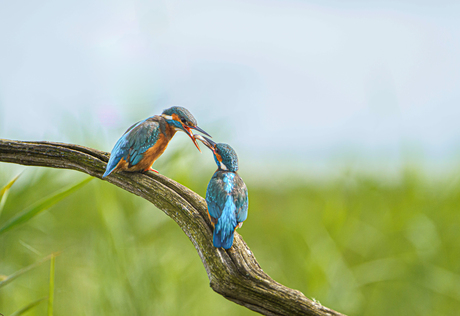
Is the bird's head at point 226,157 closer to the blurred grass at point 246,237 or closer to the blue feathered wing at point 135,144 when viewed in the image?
the blue feathered wing at point 135,144

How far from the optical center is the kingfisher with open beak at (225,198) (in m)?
0.91

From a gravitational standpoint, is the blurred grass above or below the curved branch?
above

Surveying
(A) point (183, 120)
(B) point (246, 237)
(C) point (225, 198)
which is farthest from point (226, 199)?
(B) point (246, 237)

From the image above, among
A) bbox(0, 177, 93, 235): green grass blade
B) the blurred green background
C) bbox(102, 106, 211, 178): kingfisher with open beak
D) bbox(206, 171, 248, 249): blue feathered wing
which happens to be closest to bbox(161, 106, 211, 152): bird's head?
bbox(102, 106, 211, 178): kingfisher with open beak

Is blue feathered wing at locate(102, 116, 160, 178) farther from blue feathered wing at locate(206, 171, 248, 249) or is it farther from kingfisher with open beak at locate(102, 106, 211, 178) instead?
blue feathered wing at locate(206, 171, 248, 249)

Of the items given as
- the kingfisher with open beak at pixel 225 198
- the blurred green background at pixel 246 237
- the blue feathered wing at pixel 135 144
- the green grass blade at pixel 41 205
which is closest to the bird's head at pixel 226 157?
the kingfisher with open beak at pixel 225 198

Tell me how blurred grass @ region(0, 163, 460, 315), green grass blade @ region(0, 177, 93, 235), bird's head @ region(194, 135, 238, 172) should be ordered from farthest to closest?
blurred grass @ region(0, 163, 460, 315), green grass blade @ region(0, 177, 93, 235), bird's head @ region(194, 135, 238, 172)

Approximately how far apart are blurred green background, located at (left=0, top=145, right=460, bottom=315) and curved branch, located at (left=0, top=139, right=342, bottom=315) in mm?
993

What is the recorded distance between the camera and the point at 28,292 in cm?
260

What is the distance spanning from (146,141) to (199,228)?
0.33 meters

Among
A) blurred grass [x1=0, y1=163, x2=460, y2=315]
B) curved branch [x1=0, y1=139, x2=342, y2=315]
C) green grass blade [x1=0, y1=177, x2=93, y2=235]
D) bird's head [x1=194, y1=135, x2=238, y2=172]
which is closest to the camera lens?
curved branch [x1=0, y1=139, x2=342, y2=315]

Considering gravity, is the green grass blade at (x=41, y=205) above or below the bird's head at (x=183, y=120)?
below

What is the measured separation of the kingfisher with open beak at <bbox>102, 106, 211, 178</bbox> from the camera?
1.07 metres

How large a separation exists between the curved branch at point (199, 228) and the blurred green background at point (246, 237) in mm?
993
